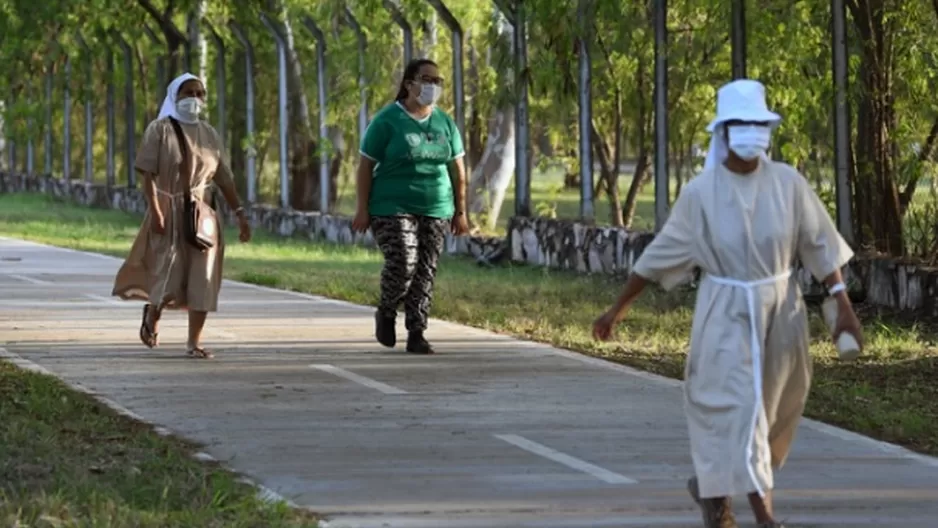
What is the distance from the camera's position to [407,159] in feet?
51.8

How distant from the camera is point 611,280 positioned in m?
23.8

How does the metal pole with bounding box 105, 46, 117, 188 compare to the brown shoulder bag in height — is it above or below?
above

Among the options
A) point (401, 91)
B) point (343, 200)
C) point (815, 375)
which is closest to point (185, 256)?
point (401, 91)

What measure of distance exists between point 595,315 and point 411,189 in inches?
157

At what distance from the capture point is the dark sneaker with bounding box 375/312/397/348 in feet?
53.0

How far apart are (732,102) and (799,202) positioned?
1.62 feet

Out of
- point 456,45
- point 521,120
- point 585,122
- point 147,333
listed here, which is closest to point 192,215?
point 147,333

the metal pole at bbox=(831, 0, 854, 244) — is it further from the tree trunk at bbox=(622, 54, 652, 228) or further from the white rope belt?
the tree trunk at bbox=(622, 54, 652, 228)

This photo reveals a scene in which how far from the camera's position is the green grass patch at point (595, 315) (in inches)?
526

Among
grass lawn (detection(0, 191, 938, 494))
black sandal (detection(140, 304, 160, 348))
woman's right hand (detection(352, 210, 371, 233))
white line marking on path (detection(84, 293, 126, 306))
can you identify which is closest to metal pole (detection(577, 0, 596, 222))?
grass lawn (detection(0, 191, 938, 494))

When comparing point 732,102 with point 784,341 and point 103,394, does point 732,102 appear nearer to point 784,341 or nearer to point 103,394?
point 784,341

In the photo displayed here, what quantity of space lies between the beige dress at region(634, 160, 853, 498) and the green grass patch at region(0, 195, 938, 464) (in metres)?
2.94

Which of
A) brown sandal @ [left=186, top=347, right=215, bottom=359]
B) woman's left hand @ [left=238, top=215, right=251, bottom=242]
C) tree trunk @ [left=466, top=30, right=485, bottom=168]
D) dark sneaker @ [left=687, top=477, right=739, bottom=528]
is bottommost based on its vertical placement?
dark sneaker @ [left=687, top=477, right=739, bottom=528]

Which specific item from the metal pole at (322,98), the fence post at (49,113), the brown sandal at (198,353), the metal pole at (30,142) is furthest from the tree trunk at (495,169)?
the brown sandal at (198,353)
